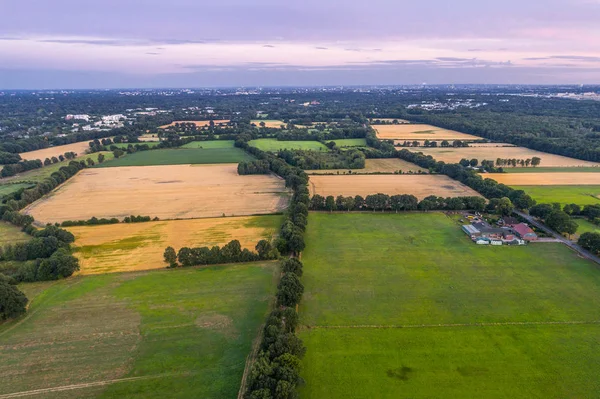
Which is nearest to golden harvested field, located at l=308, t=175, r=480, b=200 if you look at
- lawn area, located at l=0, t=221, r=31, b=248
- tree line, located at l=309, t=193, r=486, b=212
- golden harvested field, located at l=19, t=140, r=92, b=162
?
tree line, located at l=309, t=193, r=486, b=212

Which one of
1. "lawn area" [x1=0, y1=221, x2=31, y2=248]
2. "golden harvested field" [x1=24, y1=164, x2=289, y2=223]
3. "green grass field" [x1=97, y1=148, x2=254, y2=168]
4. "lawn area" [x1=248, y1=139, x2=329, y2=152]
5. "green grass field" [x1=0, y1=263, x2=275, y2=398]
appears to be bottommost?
"green grass field" [x1=0, y1=263, x2=275, y2=398]

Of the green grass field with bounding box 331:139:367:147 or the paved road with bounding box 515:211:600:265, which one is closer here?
the paved road with bounding box 515:211:600:265

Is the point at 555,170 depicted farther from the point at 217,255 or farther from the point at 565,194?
the point at 217,255

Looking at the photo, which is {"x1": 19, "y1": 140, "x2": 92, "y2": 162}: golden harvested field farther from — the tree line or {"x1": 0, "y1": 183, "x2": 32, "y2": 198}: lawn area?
the tree line

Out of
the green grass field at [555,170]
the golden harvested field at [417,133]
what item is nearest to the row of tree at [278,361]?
the green grass field at [555,170]

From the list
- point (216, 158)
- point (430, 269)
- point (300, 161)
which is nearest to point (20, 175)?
point (216, 158)

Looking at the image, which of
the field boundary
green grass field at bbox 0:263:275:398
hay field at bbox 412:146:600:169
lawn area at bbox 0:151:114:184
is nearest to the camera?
green grass field at bbox 0:263:275:398

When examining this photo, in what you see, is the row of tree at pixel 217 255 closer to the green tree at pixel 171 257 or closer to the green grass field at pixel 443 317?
the green tree at pixel 171 257
